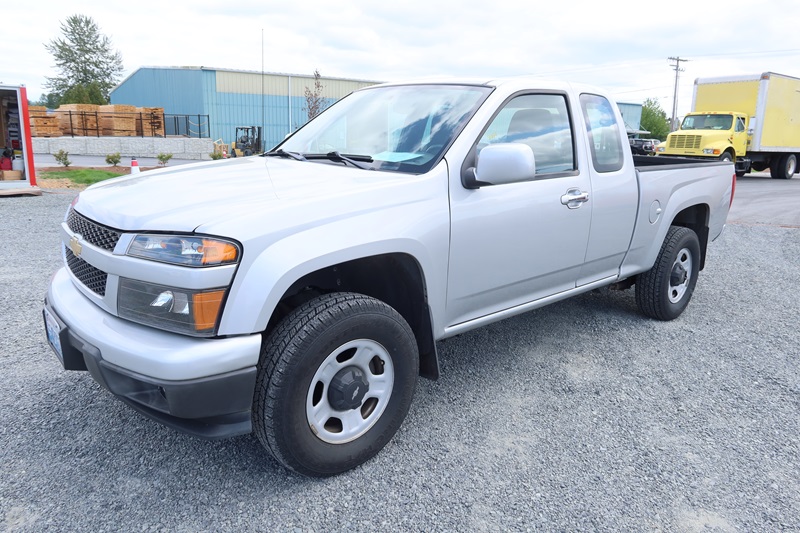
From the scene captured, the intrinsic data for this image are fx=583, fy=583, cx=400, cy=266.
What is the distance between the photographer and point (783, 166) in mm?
22656

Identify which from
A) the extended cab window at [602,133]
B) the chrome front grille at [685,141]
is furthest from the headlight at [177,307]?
the chrome front grille at [685,141]

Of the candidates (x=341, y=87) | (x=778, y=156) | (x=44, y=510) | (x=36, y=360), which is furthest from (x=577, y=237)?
(x=341, y=87)

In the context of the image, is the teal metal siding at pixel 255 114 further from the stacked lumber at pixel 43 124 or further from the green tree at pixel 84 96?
the green tree at pixel 84 96

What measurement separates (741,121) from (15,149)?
21.8 metres

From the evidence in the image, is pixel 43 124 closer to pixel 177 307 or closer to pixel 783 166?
pixel 177 307

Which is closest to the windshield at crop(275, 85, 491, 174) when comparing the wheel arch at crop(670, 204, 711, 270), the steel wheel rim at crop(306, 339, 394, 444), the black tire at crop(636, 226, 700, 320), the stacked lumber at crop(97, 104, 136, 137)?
the steel wheel rim at crop(306, 339, 394, 444)

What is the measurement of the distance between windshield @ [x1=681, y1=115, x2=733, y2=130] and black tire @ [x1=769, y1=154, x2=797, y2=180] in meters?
3.98

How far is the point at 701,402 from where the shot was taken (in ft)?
11.2

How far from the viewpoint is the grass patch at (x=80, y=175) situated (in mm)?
14508

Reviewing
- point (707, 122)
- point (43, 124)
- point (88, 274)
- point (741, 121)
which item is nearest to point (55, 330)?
point (88, 274)

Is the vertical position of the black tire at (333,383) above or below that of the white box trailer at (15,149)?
below

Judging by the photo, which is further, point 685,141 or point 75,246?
point 685,141

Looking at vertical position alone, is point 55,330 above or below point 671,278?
above

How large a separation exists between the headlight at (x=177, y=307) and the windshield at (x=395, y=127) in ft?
4.00
